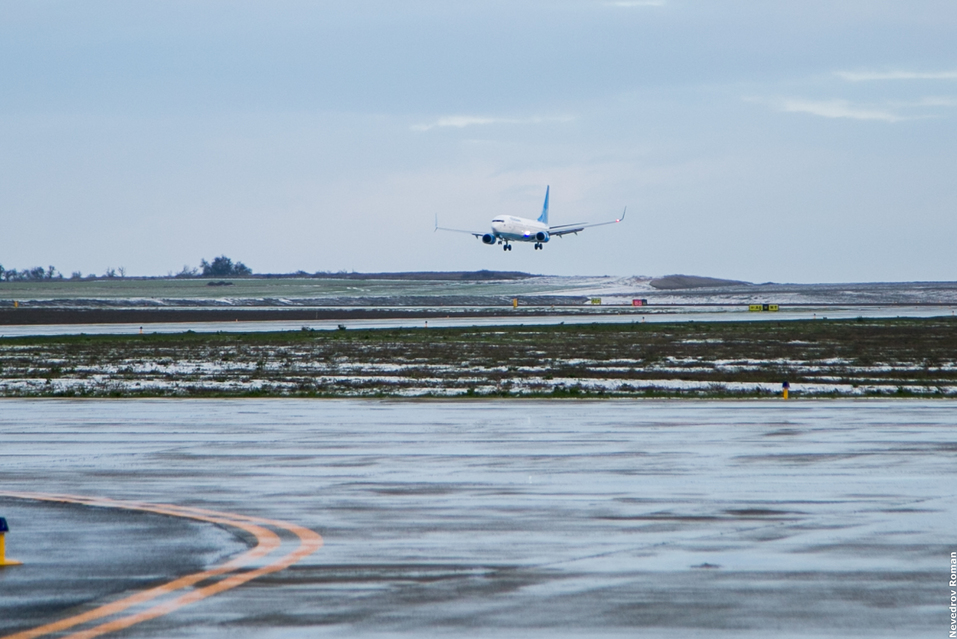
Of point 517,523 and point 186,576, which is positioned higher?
point 517,523

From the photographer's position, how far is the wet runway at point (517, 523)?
9672 millimetres

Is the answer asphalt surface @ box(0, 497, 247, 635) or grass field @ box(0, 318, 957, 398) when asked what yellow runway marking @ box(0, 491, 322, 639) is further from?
grass field @ box(0, 318, 957, 398)

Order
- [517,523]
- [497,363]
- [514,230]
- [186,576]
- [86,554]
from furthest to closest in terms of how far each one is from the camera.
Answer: [514,230]
[497,363]
[517,523]
[86,554]
[186,576]

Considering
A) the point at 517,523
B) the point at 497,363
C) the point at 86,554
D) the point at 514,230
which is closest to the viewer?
the point at 86,554

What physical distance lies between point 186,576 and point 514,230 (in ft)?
347

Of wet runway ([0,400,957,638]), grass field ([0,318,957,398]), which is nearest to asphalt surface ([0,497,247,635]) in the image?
wet runway ([0,400,957,638])

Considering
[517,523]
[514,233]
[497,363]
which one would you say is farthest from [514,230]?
[517,523]

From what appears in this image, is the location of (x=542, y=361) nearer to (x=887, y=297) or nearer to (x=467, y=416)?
(x=467, y=416)

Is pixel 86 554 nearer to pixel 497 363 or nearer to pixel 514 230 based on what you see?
pixel 497 363

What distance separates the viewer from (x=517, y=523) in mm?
13742

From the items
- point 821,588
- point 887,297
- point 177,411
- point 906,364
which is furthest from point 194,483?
point 887,297

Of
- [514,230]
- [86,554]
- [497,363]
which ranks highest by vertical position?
[514,230]

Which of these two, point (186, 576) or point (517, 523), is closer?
point (186, 576)

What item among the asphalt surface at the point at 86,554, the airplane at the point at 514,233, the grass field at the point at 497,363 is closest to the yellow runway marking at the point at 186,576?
the asphalt surface at the point at 86,554
